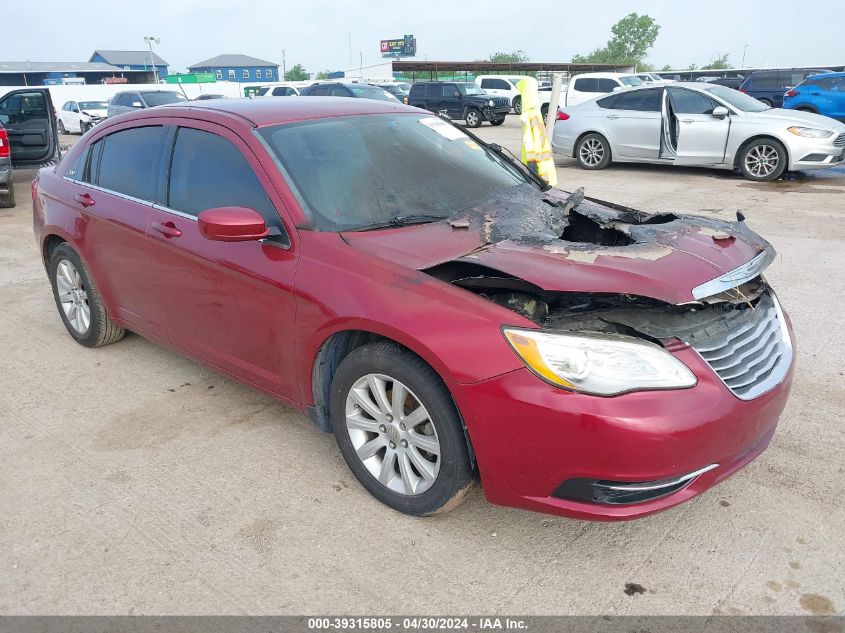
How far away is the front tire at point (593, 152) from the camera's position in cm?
1271

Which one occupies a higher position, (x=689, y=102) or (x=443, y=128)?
(x=443, y=128)

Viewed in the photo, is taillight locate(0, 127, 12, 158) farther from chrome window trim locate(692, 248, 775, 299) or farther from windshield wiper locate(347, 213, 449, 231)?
chrome window trim locate(692, 248, 775, 299)

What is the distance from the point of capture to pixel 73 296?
469 cm

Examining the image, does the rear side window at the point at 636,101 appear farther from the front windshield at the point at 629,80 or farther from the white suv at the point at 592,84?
the front windshield at the point at 629,80

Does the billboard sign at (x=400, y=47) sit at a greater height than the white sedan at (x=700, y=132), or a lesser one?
greater

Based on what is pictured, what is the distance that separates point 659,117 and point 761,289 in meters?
9.83

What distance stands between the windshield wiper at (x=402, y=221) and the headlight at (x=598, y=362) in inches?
36.8

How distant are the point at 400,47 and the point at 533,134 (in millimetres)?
91716

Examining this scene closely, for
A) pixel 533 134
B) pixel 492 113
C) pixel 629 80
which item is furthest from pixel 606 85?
pixel 533 134

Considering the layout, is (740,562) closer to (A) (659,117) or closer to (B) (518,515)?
(B) (518,515)

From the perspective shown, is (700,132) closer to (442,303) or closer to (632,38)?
(442,303)

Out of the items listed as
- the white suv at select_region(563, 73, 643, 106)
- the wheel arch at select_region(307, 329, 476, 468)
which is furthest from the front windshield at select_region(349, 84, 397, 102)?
the wheel arch at select_region(307, 329, 476, 468)

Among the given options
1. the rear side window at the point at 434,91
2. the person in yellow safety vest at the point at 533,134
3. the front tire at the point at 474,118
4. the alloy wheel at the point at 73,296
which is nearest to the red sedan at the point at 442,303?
the alloy wheel at the point at 73,296

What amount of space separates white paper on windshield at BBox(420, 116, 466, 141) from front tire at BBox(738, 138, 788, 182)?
863cm
